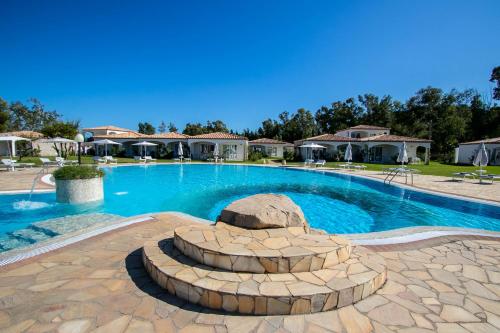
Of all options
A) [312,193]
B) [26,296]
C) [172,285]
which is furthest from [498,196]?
[26,296]

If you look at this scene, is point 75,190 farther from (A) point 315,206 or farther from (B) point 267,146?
Answer: (B) point 267,146

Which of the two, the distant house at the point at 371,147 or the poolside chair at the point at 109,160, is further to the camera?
the distant house at the point at 371,147

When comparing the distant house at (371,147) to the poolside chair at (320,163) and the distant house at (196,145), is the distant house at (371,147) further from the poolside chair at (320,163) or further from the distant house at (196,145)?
the distant house at (196,145)

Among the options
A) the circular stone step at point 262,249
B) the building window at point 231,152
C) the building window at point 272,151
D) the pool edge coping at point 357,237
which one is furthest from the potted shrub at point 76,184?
the building window at point 272,151

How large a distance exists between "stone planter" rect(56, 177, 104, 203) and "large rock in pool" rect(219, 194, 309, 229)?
7.02 metres

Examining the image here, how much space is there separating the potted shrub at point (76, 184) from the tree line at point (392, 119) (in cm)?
2739

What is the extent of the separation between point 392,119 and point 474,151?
1929 cm

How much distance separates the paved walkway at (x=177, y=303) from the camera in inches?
94.9

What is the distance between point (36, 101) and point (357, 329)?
74.5 metres

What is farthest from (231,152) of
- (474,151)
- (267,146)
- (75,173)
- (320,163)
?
(474,151)

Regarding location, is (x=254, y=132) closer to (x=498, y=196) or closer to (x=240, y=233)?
(x=498, y=196)

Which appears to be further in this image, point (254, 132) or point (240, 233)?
point (254, 132)

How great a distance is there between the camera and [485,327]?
247 cm

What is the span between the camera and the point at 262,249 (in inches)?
126
